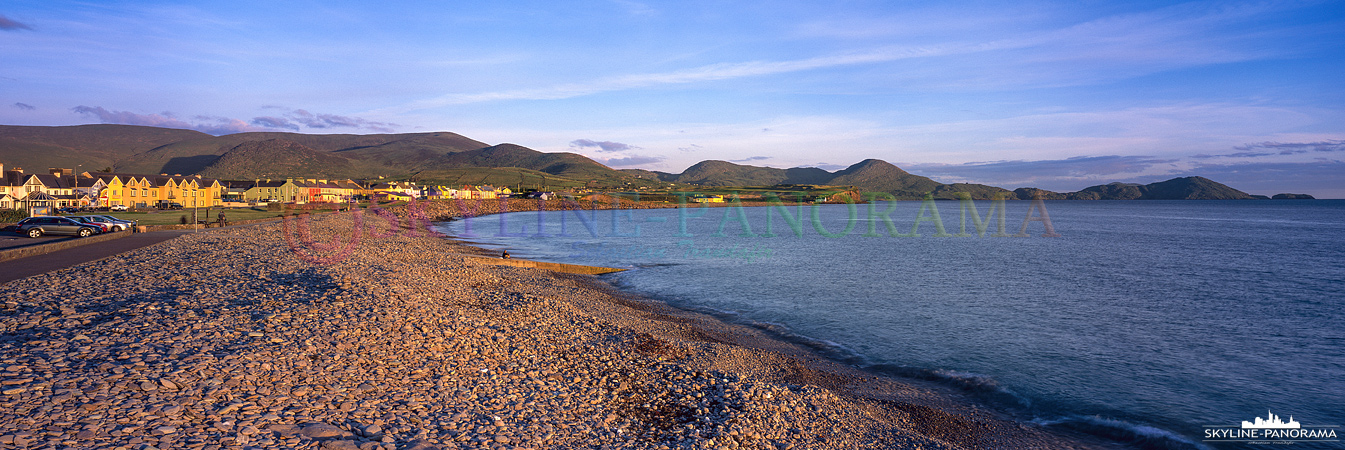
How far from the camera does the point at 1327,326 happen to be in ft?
63.9

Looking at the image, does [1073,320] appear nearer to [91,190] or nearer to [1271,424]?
[1271,424]

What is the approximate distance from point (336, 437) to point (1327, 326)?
1091 inches

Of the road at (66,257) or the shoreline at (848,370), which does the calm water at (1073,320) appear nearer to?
the shoreline at (848,370)

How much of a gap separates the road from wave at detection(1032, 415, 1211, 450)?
25.3 metres

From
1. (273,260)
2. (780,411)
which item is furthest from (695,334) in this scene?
(273,260)

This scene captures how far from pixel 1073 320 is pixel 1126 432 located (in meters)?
11.1

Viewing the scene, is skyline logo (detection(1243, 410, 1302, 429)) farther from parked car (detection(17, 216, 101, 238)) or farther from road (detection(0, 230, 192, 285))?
parked car (detection(17, 216, 101, 238))

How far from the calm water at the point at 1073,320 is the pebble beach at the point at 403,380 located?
216 centimetres

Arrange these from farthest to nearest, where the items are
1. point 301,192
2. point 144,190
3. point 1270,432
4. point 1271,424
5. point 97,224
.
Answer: point 301,192
point 144,190
point 97,224
point 1271,424
point 1270,432

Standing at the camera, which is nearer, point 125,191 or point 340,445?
point 340,445

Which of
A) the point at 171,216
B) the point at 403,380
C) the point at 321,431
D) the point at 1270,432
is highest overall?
the point at 171,216

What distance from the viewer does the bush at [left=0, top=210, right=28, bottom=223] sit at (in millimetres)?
40225

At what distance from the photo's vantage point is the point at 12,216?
41219 mm

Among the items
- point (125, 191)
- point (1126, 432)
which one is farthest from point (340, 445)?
point (125, 191)
